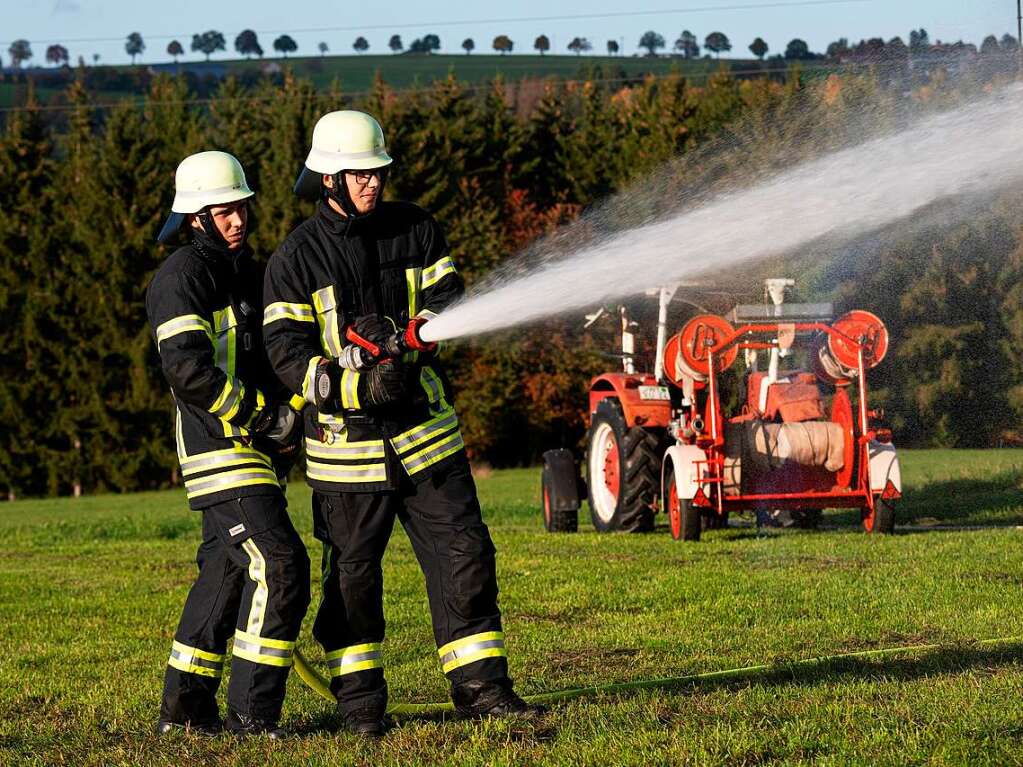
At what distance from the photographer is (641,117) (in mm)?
39000

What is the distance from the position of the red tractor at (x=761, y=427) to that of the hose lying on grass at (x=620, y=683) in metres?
5.04

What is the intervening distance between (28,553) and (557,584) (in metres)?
7.07

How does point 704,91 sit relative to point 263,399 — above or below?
above

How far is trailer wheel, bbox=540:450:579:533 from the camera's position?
14156 mm

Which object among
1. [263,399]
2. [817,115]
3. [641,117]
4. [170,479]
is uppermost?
[641,117]

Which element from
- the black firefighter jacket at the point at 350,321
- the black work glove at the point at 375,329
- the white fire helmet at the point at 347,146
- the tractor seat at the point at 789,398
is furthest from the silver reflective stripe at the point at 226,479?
the tractor seat at the point at 789,398

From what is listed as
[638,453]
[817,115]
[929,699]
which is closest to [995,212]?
[817,115]

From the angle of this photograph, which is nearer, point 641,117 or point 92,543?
point 92,543

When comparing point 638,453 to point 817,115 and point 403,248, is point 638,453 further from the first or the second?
point 403,248

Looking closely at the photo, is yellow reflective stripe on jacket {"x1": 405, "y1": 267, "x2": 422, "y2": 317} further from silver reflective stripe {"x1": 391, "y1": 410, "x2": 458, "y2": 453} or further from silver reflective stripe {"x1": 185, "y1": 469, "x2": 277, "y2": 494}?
silver reflective stripe {"x1": 185, "y1": 469, "x2": 277, "y2": 494}

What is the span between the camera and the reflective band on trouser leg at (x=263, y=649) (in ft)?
18.3

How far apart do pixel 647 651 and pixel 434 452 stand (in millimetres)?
2170

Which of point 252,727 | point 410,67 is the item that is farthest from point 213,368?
point 410,67

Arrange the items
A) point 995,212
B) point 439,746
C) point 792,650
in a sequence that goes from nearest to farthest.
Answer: point 439,746 → point 792,650 → point 995,212
